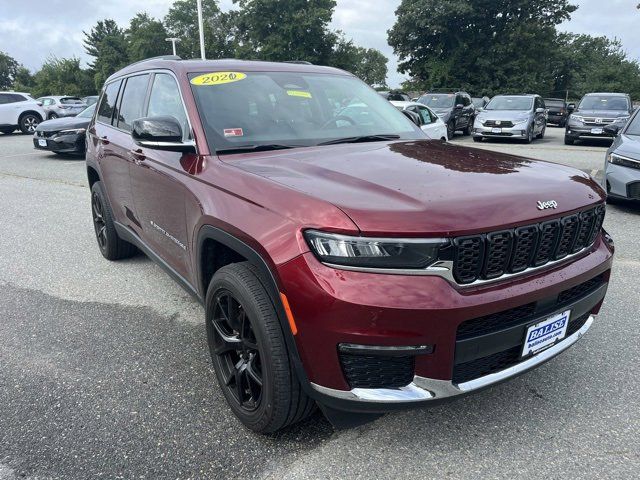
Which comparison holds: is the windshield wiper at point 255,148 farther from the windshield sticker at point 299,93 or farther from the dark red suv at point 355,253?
the windshield sticker at point 299,93

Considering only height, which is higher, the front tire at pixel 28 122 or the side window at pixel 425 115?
the side window at pixel 425 115

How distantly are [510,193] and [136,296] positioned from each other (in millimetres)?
3158

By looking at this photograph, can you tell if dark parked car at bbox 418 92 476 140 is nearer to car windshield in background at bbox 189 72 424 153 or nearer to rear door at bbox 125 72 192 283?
car windshield in background at bbox 189 72 424 153

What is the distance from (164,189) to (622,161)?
6064 millimetres

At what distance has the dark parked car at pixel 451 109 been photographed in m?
16.7

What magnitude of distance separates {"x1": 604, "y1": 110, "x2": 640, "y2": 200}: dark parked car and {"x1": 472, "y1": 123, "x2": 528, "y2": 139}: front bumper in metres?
8.33

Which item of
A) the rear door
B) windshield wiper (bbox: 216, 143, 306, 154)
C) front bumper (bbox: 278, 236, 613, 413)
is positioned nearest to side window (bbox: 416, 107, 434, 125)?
the rear door

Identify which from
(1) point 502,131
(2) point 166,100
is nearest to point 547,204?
(2) point 166,100

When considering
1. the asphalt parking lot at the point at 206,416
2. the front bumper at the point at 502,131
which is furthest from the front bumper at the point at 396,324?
the front bumper at the point at 502,131

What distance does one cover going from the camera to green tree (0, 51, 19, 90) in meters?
78.9

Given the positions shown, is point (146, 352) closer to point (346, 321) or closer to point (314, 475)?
point (314, 475)

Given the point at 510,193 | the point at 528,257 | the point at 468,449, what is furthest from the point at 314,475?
the point at 510,193

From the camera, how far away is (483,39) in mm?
40938

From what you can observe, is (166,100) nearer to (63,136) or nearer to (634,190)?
(634,190)
